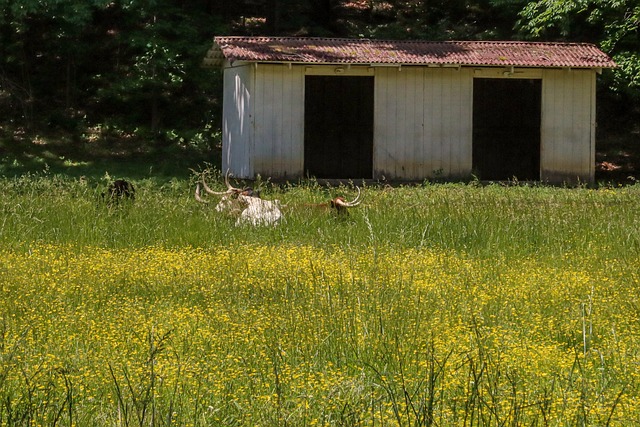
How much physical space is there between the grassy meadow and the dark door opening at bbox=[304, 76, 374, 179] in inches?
441

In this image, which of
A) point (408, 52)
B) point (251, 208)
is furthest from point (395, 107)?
point (251, 208)

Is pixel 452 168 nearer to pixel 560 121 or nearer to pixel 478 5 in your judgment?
pixel 560 121

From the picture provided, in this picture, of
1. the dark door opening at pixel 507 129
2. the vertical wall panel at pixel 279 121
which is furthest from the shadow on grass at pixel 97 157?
the dark door opening at pixel 507 129

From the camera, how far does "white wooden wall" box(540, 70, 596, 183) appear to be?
23.9m

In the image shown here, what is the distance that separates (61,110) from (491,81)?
13088 millimetres

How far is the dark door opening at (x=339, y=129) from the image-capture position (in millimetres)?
25438

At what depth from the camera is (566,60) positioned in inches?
919

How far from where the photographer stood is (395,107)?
23.5 metres

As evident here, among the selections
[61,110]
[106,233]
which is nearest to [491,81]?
[61,110]

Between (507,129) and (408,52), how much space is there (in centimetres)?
378

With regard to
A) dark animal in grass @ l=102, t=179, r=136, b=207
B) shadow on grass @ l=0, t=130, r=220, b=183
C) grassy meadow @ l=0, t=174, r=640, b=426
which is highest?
dark animal in grass @ l=102, t=179, r=136, b=207

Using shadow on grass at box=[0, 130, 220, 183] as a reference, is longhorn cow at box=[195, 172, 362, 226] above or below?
above

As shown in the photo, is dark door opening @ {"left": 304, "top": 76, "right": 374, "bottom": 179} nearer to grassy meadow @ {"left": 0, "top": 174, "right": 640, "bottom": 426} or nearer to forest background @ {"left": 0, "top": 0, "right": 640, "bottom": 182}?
forest background @ {"left": 0, "top": 0, "right": 640, "bottom": 182}

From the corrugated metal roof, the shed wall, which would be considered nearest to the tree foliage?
the corrugated metal roof
